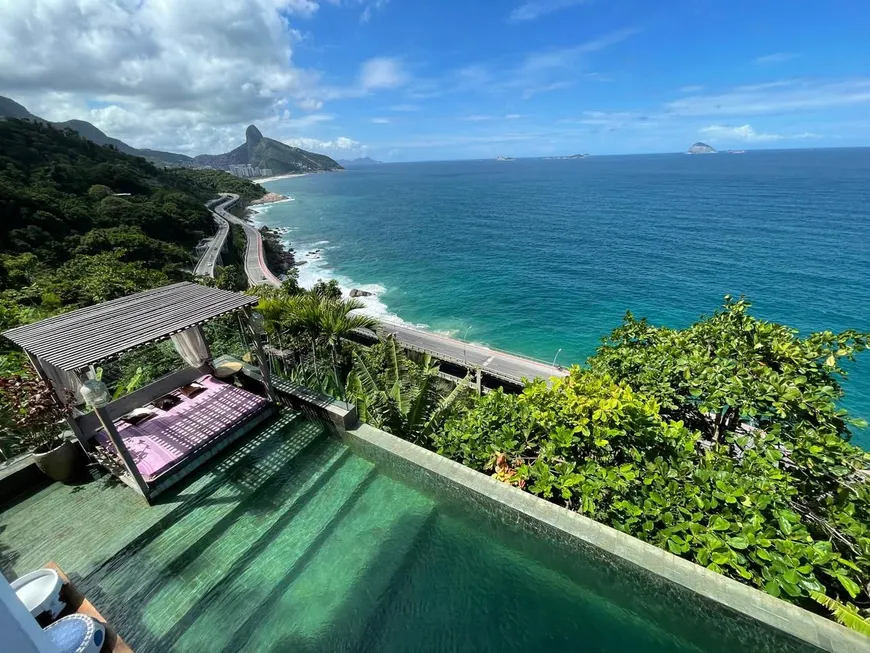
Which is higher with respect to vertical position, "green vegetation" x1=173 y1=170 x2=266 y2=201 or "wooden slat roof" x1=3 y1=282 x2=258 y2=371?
"wooden slat roof" x1=3 y1=282 x2=258 y2=371

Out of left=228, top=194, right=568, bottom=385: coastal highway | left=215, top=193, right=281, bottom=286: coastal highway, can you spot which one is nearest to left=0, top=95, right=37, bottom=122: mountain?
left=215, top=193, right=281, bottom=286: coastal highway

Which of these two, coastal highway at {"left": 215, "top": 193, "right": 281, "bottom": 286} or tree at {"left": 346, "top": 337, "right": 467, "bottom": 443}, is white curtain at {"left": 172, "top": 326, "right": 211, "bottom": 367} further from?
coastal highway at {"left": 215, "top": 193, "right": 281, "bottom": 286}

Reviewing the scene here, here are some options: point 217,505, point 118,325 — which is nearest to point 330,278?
point 118,325

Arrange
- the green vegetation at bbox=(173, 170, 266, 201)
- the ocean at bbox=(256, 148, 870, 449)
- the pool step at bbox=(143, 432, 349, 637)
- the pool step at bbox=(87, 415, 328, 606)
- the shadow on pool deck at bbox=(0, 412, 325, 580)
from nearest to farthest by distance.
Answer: the pool step at bbox=(143, 432, 349, 637)
the pool step at bbox=(87, 415, 328, 606)
the shadow on pool deck at bbox=(0, 412, 325, 580)
the ocean at bbox=(256, 148, 870, 449)
the green vegetation at bbox=(173, 170, 266, 201)

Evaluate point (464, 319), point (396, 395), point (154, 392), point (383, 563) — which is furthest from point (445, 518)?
point (464, 319)

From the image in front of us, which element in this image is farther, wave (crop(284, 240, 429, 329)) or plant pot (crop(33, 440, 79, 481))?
wave (crop(284, 240, 429, 329))

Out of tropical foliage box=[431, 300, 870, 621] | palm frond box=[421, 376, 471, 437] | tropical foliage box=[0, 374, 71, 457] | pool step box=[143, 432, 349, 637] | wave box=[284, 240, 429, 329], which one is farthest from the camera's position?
wave box=[284, 240, 429, 329]

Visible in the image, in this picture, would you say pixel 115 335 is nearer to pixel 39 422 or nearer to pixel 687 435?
pixel 39 422

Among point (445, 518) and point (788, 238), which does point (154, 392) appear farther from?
point (788, 238)
